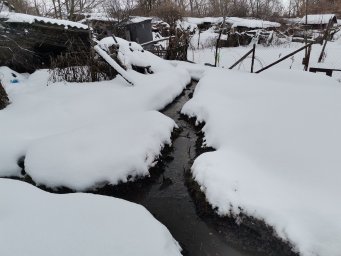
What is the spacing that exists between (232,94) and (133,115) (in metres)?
2.19

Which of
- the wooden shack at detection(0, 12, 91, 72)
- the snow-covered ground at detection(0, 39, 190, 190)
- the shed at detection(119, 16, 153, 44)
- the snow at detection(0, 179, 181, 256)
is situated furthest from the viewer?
the shed at detection(119, 16, 153, 44)

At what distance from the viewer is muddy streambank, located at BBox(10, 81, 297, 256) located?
2.91 meters

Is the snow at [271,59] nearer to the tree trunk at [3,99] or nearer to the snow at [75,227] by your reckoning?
the tree trunk at [3,99]

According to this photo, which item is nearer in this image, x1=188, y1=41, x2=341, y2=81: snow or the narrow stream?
the narrow stream

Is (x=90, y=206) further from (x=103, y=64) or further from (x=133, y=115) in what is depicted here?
(x=103, y=64)

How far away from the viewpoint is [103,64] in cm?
738

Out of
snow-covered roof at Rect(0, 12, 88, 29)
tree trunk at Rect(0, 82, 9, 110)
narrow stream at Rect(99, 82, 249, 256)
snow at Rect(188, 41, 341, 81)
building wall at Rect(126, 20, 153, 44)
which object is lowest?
narrow stream at Rect(99, 82, 249, 256)

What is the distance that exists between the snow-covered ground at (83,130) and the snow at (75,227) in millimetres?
668

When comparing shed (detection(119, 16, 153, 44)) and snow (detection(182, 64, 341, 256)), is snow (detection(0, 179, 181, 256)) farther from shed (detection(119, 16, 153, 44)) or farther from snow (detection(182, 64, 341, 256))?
shed (detection(119, 16, 153, 44))

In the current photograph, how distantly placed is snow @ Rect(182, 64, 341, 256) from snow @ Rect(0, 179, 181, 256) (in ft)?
3.20

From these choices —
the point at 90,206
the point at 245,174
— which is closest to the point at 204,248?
the point at 245,174

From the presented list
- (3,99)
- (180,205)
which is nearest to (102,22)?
(3,99)

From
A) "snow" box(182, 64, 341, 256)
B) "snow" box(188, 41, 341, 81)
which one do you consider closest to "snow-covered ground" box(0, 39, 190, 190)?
"snow" box(182, 64, 341, 256)

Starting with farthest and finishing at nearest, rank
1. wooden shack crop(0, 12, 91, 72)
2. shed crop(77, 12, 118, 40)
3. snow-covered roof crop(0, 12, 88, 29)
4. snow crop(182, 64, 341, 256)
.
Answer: shed crop(77, 12, 118, 40) < wooden shack crop(0, 12, 91, 72) < snow-covered roof crop(0, 12, 88, 29) < snow crop(182, 64, 341, 256)
